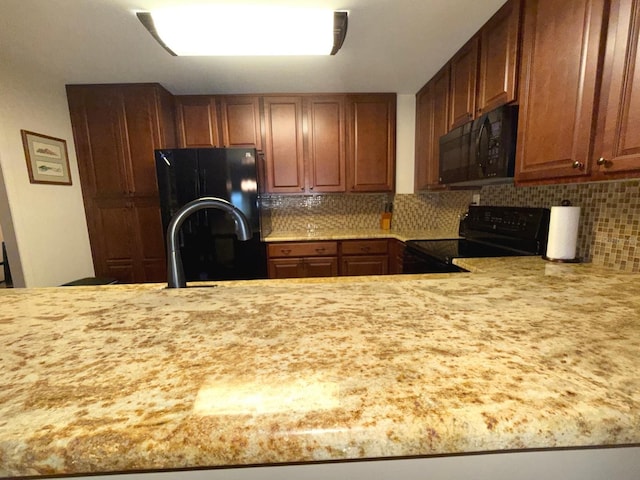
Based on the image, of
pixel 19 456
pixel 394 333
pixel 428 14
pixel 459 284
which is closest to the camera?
pixel 19 456

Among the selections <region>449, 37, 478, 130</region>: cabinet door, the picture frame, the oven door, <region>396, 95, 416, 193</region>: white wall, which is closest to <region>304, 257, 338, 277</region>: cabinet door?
the oven door

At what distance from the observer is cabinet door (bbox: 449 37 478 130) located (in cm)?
188

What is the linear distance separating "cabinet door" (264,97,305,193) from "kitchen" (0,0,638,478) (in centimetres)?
38

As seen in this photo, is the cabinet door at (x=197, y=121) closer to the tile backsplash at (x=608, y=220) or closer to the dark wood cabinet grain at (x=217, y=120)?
the dark wood cabinet grain at (x=217, y=120)

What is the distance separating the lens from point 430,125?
103 inches

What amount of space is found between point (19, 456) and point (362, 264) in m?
2.53

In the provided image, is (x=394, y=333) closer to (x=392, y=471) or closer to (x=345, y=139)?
(x=392, y=471)

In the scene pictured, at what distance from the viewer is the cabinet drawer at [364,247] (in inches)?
106

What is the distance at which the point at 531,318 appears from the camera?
24.0 inches

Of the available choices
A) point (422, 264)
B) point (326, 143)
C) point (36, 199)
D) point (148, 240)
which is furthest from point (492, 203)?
point (36, 199)

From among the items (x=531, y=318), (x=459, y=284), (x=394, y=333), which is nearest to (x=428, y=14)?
(x=459, y=284)

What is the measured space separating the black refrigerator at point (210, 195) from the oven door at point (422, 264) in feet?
4.48

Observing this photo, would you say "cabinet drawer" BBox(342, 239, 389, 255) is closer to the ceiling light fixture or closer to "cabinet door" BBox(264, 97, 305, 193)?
"cabinet door" BBox(264, 97, 305, 193)

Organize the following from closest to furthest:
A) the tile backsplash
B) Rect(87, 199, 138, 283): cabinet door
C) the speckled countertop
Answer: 1. the speckled countertop
2. the tile backsplash
3. Rect(87, 199, 138, 283): cabinet door
